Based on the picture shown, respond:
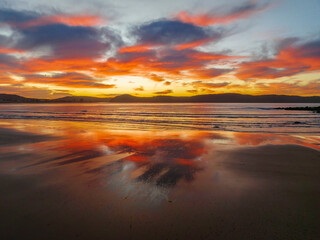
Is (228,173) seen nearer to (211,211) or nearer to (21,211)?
(211,211)

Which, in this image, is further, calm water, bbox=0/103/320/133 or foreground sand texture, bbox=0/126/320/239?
calm water, bbox=0/103/320/133

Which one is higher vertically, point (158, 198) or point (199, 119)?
point (158, 198)

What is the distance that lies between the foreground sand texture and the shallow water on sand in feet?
0.06

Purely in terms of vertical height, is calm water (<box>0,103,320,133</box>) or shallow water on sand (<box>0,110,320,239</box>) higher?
shallow water on sand (<box>0,110,320,239</box>)

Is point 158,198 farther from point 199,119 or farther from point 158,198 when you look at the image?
point 199,119

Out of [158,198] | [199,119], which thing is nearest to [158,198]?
[158,198]

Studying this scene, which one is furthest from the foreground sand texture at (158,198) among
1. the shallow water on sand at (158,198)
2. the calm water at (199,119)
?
the calm water at (199,119)

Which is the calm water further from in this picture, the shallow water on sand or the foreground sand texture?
the foreground sand texture

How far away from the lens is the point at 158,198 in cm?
490

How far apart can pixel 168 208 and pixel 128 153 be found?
221 inches

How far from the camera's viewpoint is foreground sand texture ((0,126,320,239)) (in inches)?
146

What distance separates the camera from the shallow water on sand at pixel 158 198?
370cm

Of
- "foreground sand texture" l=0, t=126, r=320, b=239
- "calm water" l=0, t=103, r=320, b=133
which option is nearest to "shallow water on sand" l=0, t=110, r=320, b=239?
"foreground sand texture" l=0, t=126, r=320, b=239

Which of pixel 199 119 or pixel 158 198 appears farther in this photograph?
pixel 199 119
